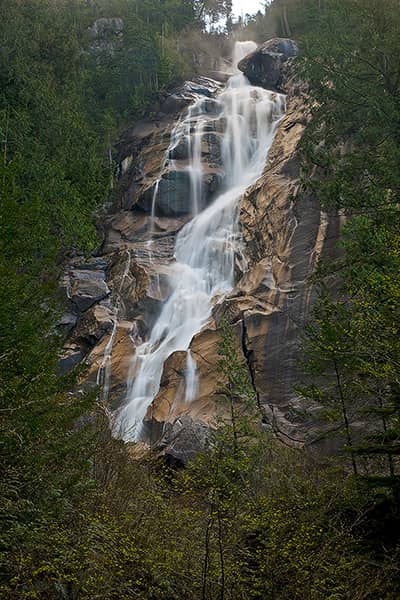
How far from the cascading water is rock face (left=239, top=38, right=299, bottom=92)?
1.35 metres

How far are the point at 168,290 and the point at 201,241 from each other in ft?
12.4

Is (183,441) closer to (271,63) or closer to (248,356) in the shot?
(248,356)

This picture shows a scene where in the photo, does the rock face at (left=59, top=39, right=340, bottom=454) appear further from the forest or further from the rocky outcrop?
the forest

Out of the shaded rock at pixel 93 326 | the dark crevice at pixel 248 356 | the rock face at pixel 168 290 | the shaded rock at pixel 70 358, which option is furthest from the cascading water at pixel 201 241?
the shaded rock at pixel 70 358

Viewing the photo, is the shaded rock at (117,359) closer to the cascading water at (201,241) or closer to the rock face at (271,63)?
the cascading water at (201,241)

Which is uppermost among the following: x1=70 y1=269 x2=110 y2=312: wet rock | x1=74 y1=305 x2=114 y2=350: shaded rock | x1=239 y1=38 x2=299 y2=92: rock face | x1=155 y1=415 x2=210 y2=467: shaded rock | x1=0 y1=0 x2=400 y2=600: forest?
x1=239 y1=38 x2=299 y2=92: rock face

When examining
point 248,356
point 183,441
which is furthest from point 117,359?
point 183,441

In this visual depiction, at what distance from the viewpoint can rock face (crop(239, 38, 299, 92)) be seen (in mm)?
45609

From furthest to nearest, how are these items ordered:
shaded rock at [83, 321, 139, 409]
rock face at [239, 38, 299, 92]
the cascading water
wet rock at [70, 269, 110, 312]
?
rock face at [239, 38, 299, 92] < wet rock at [70, 269, 110, 312] < shaded rock at [83, 321, 139, 409] < the cascading water

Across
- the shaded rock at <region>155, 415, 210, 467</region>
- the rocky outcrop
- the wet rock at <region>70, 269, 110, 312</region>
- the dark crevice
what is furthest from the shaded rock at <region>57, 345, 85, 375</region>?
the shaded rock at <region>155, 415, 210, 467</region>

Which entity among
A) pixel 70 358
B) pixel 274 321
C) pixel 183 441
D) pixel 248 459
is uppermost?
pixel 248 459

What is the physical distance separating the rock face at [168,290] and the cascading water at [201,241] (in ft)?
1.53

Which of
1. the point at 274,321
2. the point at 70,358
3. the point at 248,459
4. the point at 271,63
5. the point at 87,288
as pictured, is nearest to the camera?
the point at 248,459

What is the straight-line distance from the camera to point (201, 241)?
32094mm
